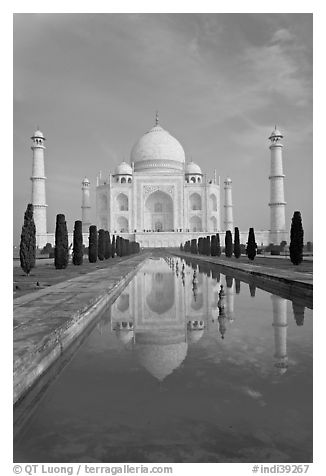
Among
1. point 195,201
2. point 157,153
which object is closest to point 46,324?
point 195,201

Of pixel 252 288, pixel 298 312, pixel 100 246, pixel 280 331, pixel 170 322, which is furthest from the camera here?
pixel 100 246

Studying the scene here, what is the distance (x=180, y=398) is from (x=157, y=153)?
43232 millimetres

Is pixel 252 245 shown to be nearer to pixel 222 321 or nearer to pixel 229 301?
pixel 229 301

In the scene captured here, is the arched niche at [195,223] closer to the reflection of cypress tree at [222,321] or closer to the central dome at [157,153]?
the central dome at [157,153]

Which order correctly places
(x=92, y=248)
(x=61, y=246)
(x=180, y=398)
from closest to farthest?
1. (x=180, y=398)
2. (x=61, y=246)
3. (x=92, y=248)

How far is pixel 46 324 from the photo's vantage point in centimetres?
323

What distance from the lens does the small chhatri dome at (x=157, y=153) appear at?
1722 inches

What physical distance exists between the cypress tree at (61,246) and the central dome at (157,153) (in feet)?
102

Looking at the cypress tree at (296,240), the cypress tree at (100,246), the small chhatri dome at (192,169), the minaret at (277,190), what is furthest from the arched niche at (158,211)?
the cypress tree at (296,240)

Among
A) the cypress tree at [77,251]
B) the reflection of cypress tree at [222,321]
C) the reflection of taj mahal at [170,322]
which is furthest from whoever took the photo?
the cypress tree at [77,251]

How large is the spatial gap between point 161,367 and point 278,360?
2.83 feet

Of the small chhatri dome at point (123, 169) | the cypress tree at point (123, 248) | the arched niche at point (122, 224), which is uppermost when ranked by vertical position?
the small chhatri dome at point (123, 169)

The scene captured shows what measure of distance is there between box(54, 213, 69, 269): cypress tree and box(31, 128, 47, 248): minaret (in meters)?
21.7
